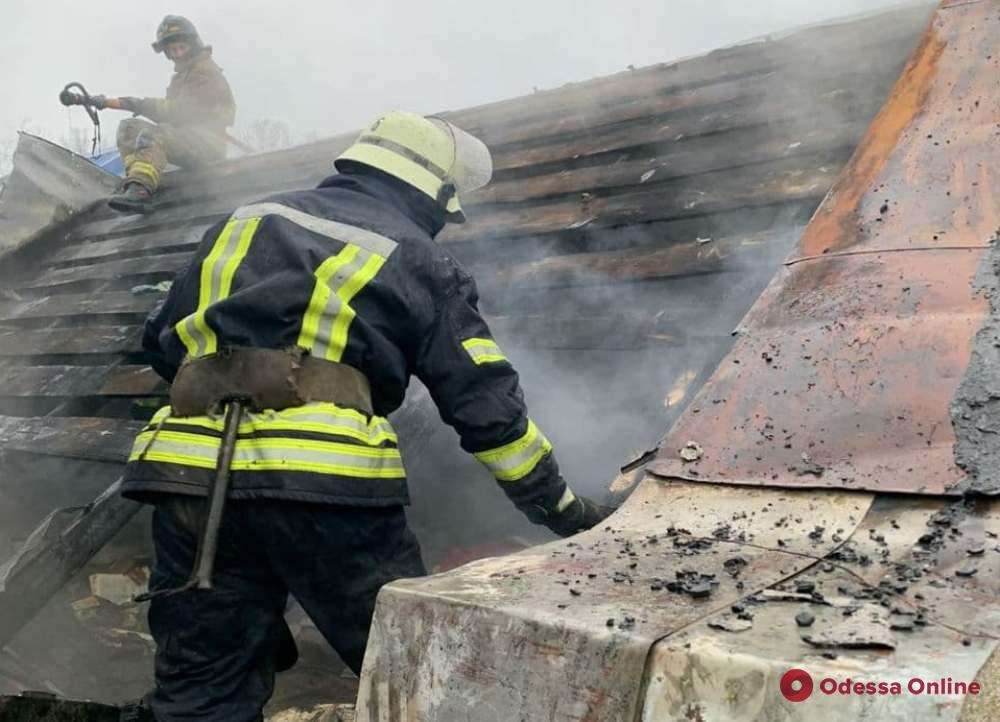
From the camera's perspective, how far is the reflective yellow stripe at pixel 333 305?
1995 millimetres

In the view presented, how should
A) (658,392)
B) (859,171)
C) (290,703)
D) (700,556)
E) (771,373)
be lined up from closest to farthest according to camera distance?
1. (700,556)
2. (771,373)
3. (859,171)
4. (658,392)
5. (290,703)

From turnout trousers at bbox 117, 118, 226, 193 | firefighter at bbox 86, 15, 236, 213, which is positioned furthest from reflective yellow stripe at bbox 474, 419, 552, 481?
turnout trousers at bbox 117, 118, 226, 193

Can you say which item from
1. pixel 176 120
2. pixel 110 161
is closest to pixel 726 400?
pixel 176 120

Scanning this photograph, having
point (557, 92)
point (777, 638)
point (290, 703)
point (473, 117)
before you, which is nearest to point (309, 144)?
point (473, 117)

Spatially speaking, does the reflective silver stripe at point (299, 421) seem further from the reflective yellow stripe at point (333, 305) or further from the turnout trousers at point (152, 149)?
the turnout trousers at point (152, 149)

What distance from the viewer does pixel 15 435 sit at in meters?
4.50

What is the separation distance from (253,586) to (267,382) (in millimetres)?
563

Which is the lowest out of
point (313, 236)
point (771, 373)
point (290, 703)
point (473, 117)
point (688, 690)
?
point (290, 703)

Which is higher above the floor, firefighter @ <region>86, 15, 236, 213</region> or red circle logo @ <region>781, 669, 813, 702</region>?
firefighter @ <region>86, 15, 236, 213</region>

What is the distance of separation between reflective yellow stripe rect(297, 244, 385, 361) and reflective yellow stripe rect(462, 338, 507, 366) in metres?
0.31

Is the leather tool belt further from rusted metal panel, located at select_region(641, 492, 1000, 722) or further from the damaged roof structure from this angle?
rusted metal panel, located at select_region(641, 492, 1000, 722)

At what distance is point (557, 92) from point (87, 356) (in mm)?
3690

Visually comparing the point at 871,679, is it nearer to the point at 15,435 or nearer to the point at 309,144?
the point at 15,435

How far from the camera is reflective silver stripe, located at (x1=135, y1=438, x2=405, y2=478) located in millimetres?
1918
